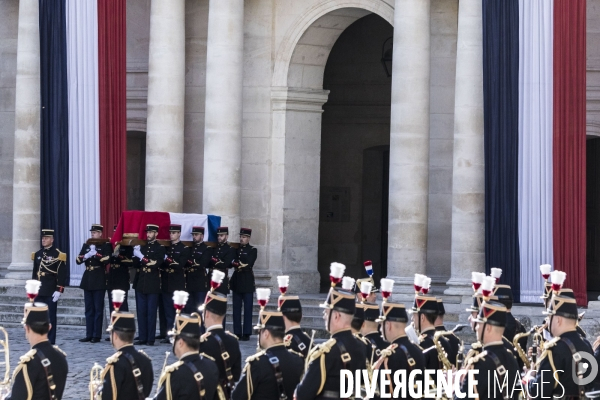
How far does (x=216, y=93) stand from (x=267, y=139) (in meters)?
1.71

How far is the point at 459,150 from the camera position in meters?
22.3

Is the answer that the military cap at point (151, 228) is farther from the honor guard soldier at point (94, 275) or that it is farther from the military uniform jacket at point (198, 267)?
the honor guard soldier at point (94, 275)

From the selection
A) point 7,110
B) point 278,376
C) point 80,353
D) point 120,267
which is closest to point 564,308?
point 278,376

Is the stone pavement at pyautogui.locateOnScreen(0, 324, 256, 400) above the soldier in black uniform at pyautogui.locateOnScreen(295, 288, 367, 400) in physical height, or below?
below

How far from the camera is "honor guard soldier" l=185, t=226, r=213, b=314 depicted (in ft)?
72.0

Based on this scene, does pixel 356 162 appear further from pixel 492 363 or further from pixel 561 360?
pixel 492 363

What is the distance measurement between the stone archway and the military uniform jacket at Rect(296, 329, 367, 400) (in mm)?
14157

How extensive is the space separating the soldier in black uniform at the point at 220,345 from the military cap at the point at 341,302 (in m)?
1.54

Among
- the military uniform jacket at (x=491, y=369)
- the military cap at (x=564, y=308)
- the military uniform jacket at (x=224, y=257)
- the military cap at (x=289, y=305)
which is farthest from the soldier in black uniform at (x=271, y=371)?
the military uniform jacket at (x=224, y=257)

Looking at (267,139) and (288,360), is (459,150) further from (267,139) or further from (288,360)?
(288,360)

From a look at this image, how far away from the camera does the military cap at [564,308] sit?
39.7ft

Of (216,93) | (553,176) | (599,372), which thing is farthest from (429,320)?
(216,93)

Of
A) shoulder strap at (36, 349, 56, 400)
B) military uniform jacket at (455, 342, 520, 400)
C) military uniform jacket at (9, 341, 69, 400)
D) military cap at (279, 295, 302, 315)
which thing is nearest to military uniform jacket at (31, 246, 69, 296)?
military cap at (279, 295, 302, 315)

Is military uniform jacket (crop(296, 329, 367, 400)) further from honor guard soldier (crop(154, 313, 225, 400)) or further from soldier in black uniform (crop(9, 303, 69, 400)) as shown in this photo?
soldier in black uniform (crop(9, 303, 69, 400))
